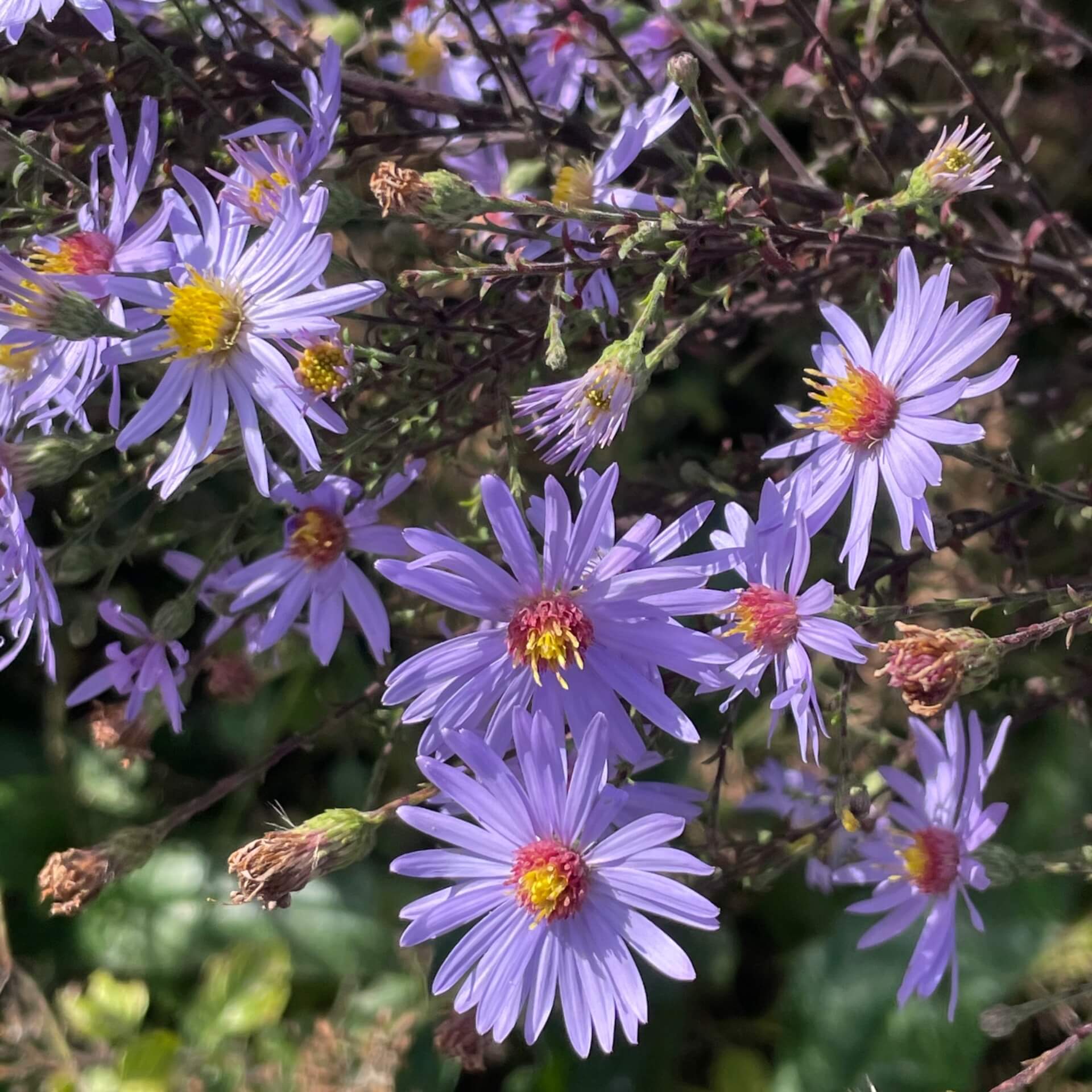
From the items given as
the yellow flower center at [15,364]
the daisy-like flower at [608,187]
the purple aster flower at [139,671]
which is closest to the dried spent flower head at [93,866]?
the purple aster flower at [139,671]

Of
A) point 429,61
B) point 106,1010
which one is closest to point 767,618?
point 429,61

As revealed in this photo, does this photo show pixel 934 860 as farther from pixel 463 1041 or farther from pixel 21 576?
pixel 21 576

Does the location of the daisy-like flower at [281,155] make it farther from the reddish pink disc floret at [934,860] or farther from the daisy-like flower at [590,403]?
the reddish pink disc floret at [934,860]

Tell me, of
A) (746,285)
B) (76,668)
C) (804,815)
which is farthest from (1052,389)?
(76,668)

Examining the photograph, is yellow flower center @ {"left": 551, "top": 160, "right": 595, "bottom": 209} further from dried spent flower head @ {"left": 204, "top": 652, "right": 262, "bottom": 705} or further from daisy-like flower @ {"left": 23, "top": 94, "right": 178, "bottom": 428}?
dried spent flower head @ {"left": 204, "top": 652, "right": 262, "bottom": 705}

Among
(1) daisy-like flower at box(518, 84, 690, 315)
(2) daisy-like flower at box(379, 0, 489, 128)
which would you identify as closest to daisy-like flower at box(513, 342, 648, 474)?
(1) daisy-like flower at box(518, 84, 690, 315)
